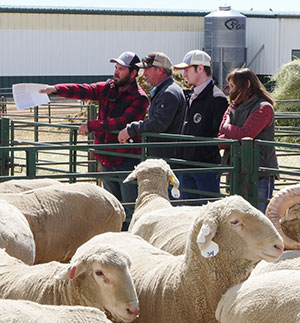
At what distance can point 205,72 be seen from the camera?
269 inches

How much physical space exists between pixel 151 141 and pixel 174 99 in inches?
20.2

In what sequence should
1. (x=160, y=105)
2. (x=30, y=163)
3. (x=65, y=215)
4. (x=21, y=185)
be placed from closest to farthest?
1. (x=65, y=215)
2. (x=30, y=163)
3. (x=21, y=185)
4. (x=160, y=105)

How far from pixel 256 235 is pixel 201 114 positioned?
9.75 ft

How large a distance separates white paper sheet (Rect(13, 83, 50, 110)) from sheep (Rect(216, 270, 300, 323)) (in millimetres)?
3803

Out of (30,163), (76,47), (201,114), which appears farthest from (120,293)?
(76,47)

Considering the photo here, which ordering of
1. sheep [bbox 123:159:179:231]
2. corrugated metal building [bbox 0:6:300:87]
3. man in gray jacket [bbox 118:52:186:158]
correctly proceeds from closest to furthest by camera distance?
sheep [bbox 123:159:179:231], man in gray jacket [bbox 118:52:186:158], corrugated metal building [bbox 0:6:300:87]

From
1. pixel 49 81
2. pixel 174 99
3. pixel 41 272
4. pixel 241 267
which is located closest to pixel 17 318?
pixel 41 272

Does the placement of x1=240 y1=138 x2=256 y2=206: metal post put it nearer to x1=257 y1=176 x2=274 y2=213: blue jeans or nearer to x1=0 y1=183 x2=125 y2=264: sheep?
x1=257 y1=176 x2=274 y2=213: blue jeans

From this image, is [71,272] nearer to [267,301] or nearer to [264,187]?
[267,301]

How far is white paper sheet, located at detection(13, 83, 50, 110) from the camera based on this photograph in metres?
6.99

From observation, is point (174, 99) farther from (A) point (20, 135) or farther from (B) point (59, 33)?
(B) point (59, 33)

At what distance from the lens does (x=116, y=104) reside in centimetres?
739

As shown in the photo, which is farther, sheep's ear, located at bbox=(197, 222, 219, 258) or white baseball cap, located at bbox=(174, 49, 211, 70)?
white baseball cap, located at bbox=(174, 49, 211, 70)

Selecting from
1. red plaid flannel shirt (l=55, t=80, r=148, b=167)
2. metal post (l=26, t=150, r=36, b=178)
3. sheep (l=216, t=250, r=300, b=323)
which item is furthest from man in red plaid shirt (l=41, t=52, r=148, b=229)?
sheep (l=216, t=250, r=300, b=323)
